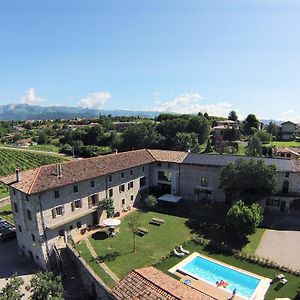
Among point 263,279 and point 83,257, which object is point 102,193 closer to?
point 83,257

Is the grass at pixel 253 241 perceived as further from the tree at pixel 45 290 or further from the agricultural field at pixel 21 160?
the agricultural field at pixel 21 160

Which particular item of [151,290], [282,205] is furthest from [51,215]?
[282,205]

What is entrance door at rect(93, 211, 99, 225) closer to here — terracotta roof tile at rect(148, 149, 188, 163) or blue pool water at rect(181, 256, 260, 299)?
A: blue pool water at rect(181, 256, 260, 299)

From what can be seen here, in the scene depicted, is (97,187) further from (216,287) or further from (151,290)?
(151,290)

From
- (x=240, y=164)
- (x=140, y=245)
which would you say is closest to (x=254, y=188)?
(x=240, y=164)

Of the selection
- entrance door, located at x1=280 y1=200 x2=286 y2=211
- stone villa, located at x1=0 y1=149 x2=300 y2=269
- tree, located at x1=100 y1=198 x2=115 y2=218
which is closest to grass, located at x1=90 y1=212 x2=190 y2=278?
tree, located at x1=100 y1=198 x2=115 y2=218

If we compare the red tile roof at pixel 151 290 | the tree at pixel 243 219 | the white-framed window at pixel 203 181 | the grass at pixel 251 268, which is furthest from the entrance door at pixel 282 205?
the red tile roof at pixel 151 290
